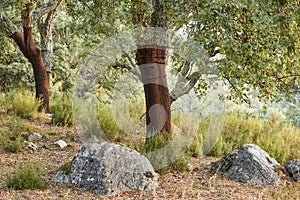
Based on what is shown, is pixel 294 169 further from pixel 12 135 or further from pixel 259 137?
pixel 12 135

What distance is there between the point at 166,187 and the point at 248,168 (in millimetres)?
1454

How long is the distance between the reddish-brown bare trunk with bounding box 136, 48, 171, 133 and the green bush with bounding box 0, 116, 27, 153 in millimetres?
2324

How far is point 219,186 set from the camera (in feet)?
18.9

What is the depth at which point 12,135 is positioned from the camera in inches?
296

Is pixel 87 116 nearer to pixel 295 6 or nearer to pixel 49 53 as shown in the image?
pixel 49 53

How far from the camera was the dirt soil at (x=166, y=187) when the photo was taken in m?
5.00

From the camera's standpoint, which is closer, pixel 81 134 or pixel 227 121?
pixel 81 134

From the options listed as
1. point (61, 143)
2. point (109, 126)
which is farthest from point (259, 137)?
point (61, 143)

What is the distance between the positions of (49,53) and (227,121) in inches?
196

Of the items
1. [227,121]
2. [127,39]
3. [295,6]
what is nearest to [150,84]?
[127,39]

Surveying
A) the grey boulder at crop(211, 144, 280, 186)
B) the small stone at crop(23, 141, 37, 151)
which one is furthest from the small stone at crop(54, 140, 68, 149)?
the grey boulder at crop(211, 144, 280, 186)

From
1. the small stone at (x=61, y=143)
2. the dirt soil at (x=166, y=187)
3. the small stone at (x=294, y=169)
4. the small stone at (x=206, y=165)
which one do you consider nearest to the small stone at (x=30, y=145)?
the dirt soil at (x=166, y=187)

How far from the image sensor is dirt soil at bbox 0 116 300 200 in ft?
16.4

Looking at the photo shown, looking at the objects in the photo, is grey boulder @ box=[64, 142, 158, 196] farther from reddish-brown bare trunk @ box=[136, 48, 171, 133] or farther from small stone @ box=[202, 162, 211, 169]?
reddish-brown bare trunk @ box=[136, 48, 171, 133]
